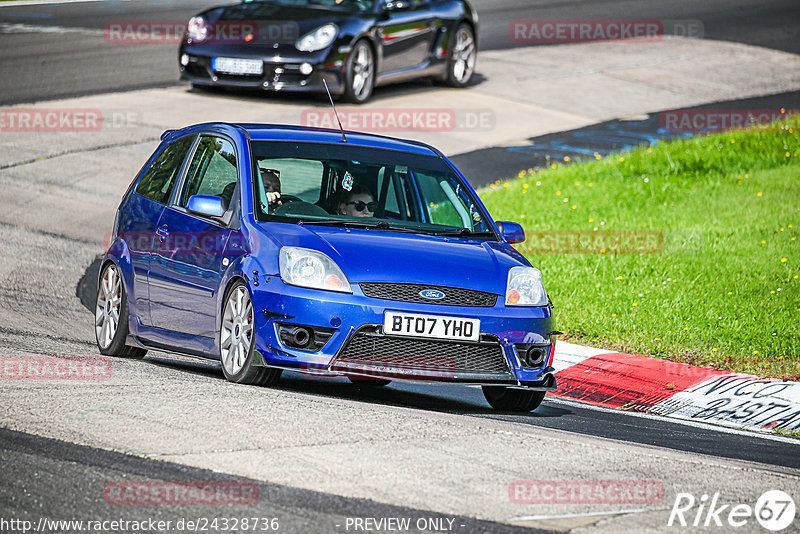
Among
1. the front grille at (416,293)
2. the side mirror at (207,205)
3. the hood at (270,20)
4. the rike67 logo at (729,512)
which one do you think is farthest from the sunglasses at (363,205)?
the hood at (270,20)

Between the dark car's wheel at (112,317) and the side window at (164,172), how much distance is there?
584 millimetres

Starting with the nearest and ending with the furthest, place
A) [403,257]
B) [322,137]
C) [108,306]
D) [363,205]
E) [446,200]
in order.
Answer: [403,257]
[363,205]
[322,137]
[446,200]
[108,306]

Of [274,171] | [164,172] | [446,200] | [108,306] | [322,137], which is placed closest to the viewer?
[274,171]

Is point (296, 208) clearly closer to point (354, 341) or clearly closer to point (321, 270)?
point (321, 270)

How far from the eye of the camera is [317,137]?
860 centimetres

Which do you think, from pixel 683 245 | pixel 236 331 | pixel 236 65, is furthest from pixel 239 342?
pixel 236 65

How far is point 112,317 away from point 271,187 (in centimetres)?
171

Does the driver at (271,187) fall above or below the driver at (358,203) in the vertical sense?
above

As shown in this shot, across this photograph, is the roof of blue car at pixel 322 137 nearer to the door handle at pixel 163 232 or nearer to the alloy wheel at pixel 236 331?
the door handle at pixel 163 232

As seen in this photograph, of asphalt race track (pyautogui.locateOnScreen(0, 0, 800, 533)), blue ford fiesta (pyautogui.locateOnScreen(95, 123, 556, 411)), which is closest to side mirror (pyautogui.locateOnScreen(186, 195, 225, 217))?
blue ford fiesta (pyautogui.locateOnScreen(95, 123, 556, 411))

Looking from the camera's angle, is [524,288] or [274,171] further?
[274,171]

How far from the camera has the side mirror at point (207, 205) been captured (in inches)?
309

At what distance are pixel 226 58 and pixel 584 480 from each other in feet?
44.5

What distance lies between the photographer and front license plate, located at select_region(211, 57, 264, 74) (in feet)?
59.8
